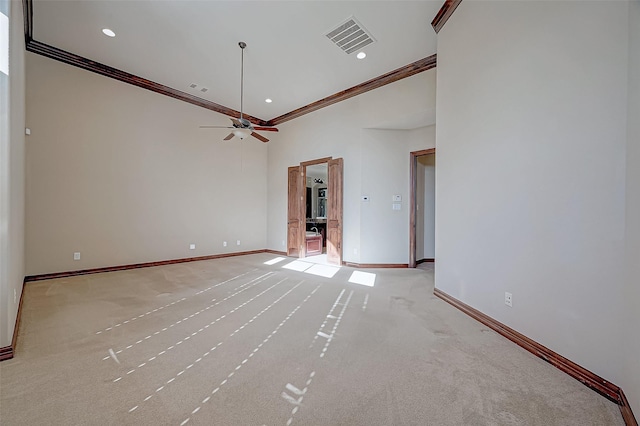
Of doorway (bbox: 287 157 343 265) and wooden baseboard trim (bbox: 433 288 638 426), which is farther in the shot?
doorway (bbox: 287 157 343 265)

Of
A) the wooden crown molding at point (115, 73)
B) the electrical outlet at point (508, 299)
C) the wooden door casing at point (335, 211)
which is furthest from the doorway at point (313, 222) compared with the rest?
the electrical outlet at point (508, 299)

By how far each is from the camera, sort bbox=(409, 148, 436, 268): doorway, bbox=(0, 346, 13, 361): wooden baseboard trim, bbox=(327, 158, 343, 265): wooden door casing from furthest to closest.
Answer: bbox=(409, 148, 436, 268): doorway, bbox=(327, 158, 343, 265): wooden door casing, bbox=(0, 346, 13, 361): wooden baseboard trim

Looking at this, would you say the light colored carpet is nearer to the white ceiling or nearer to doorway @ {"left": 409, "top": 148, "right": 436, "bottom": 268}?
doorway @ {"left": 409, "top": 148, "right": 436, "bottom": 268}

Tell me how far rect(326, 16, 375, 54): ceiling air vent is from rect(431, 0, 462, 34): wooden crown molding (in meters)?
0.85

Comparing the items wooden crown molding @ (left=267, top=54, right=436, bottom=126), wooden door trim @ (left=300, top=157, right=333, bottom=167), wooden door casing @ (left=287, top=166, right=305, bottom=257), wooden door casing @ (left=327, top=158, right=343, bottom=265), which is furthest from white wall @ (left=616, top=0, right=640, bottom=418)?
wooden door casing @ (left=287, top=166, right=305, bottom=257)

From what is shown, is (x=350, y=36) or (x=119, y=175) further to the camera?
(x=119, y=175)

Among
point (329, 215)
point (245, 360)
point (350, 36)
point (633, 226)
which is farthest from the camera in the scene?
point (329, 215)

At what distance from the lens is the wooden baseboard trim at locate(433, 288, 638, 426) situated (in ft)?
4.97

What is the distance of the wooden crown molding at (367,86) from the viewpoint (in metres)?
4.43

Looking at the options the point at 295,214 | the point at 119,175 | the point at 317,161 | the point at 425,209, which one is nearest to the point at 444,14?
the point at 317,161

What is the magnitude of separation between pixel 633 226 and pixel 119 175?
656 cm

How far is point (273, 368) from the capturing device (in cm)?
187

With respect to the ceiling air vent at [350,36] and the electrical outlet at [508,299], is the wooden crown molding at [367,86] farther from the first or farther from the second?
the electrical outlet at [508,299]

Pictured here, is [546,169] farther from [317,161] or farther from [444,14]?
[317,161]
